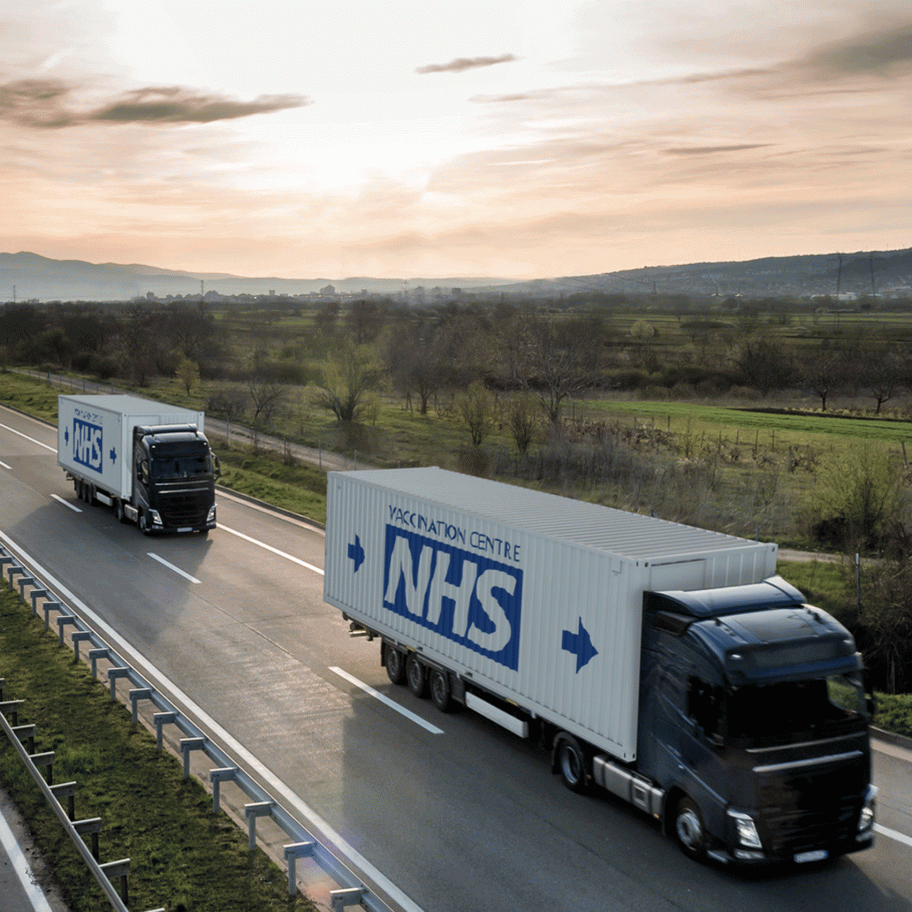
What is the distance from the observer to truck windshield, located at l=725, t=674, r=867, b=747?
984 centimetres

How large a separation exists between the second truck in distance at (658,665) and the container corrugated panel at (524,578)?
3 cm

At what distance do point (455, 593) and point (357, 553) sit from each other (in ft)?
10.5

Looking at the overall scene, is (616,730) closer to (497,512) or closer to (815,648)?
(815,648)

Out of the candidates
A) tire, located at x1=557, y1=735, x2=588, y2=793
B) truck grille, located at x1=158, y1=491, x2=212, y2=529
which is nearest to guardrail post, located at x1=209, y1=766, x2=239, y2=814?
tire, located at x1=557, y1=735, x2=588, y2=793

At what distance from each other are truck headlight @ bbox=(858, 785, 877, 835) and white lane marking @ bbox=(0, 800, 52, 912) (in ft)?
26.6

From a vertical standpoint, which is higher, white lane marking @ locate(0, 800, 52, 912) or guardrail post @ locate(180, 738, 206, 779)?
guardrail post @ locate(180, 738, 206, 779)

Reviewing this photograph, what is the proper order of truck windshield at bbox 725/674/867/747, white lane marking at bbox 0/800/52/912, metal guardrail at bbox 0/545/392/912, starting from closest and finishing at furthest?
metal guardrail at bbox 0/545/392/912 → white lane marking at bbox 0/800/52/912 → truck windshield at bbox 725/674/867/747

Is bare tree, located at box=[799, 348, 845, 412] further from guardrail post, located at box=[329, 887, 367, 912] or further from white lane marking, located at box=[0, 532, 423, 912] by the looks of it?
guardrail post, located at box=[329, 887, 367, 912]

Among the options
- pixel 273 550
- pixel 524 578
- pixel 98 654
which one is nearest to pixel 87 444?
pixel 273 550

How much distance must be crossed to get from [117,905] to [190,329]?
91109mm

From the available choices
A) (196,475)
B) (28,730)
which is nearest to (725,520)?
(196,475)

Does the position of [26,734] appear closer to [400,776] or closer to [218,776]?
[218,776]

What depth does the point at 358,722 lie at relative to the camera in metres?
14.6

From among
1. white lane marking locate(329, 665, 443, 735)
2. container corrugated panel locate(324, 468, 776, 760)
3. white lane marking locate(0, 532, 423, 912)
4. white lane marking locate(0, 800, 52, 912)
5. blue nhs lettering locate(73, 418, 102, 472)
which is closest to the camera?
white lane marking locate(0, 800, 52, 912)
